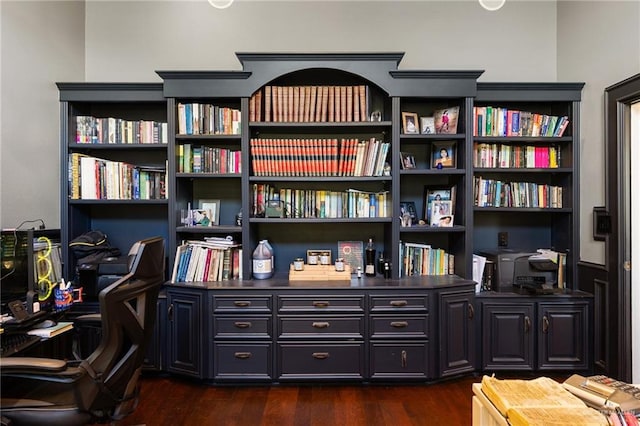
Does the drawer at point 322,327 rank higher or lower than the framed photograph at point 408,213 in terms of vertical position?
lower

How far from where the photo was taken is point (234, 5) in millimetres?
3557

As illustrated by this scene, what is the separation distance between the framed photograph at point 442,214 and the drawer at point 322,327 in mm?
1069

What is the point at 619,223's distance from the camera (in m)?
2.77

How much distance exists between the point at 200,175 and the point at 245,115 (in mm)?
613

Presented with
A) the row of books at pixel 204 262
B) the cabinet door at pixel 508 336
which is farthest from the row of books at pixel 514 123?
the row of books at pixel 204 262

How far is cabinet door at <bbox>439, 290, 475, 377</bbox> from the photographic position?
115 inches

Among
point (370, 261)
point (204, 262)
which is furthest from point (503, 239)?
point (204, 262)

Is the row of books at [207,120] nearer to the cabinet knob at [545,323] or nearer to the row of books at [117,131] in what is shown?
the row of books at [117,131]

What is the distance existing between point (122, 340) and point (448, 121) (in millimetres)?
2863

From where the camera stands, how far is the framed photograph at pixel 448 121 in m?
3.21

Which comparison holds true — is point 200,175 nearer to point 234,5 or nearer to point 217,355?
point 217,355

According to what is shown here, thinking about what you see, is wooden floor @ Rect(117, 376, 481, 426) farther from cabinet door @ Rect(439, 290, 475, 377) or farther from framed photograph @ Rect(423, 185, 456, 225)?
framed photograph @ Rect(423, 185, 456, 225)

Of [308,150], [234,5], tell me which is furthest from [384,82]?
[234,5]

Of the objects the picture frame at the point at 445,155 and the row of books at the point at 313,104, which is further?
the picture frame at the point at 445,155
